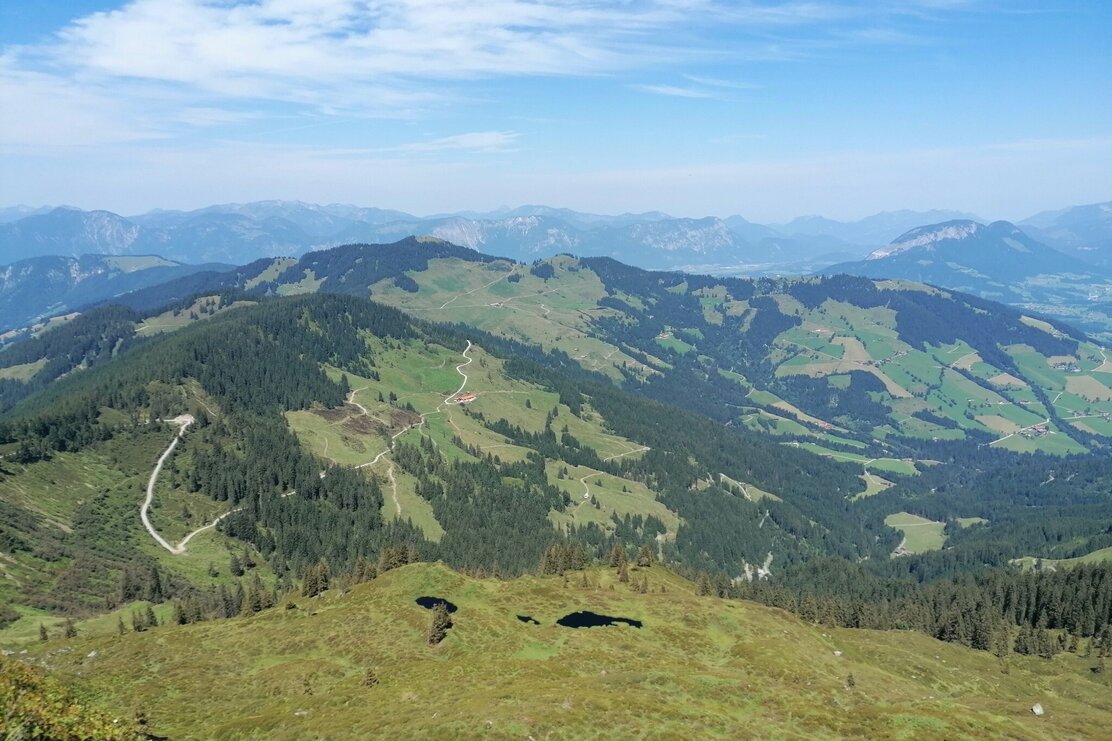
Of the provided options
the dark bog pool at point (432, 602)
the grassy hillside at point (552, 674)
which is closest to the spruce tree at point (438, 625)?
the grassy hillside at point (552, 674)

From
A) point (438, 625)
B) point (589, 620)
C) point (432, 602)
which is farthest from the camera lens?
point (432, 602)

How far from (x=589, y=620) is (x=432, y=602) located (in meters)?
30.2

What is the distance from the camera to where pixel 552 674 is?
98.9 m

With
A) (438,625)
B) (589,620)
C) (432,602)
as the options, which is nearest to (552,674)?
(438,625)

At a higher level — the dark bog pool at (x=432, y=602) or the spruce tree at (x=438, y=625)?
the spruce tree at (x=438, y=625)

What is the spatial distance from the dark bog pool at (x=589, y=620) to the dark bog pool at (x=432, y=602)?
800 inches

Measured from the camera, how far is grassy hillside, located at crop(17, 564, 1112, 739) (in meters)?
79.9

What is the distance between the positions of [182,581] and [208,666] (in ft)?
277

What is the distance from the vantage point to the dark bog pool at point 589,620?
12631cm

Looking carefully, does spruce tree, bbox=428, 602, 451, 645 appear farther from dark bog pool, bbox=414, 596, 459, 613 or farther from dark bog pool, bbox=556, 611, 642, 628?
dark bog pool, bbox=556, 611, 642, 628

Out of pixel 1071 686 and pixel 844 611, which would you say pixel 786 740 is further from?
pixel 844 611

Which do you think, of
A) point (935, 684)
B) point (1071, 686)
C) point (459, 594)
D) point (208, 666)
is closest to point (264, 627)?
point (208, 666)

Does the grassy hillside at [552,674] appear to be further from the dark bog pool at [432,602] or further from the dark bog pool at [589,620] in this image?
the dark bog pool at [589,620]

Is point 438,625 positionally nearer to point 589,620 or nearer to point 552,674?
point 552,674
